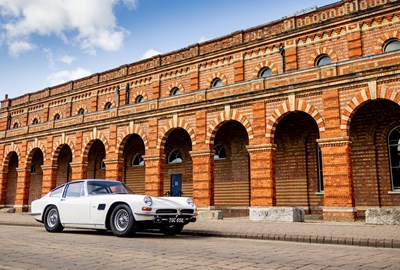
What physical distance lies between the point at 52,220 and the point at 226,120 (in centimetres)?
975

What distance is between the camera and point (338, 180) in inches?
577

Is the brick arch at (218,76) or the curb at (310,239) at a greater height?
the brick arch at (218,76)

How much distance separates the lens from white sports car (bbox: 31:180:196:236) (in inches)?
347

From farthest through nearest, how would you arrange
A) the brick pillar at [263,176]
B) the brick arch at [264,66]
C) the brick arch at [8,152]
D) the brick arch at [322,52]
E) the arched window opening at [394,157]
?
the brick arch at [8,152]
the brick arch at [264,66]
the brick arch at [322,52]
the arched window opening at [394,157]
the brick pillar at [263,176]

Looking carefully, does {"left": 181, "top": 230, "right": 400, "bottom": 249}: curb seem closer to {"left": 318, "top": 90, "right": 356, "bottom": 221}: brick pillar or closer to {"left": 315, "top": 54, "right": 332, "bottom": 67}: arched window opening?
{"left": 318, "top": 90, "right": 356, "bottom": 221}: brick pillar

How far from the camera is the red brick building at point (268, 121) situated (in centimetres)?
1505

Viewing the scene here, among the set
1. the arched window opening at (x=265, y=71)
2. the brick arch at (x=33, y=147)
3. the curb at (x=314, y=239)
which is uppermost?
the arched window opening at (x=265, y=71)

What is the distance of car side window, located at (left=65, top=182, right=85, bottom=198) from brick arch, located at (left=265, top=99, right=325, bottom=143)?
903 centimetres

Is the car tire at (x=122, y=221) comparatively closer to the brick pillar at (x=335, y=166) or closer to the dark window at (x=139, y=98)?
the brick pillar at (x=335, y=166)

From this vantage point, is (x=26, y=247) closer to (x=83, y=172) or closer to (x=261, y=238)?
(x=261, y=238)

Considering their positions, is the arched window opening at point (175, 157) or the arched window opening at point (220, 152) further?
the arched window opening at point (175, 157)

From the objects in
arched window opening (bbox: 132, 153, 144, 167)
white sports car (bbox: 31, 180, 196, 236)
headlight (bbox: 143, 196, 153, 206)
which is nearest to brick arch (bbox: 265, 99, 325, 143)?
white sports car (bbox: 31, 180, 196, 236)

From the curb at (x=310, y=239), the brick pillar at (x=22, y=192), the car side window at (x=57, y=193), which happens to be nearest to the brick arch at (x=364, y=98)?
the curb at (x=310, y=239)

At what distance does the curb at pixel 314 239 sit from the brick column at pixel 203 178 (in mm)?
7405
